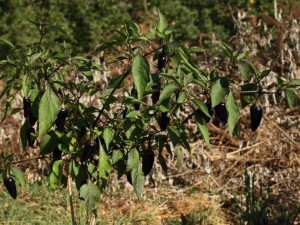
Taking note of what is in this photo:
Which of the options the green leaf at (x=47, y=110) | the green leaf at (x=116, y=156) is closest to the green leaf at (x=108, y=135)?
the green leaf at (x=116, y=156)

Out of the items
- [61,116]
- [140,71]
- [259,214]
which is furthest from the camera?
[259,214]

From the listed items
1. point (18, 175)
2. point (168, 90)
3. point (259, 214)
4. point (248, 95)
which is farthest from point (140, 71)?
point (259, 214)

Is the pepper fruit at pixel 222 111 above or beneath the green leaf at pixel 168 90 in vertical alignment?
beneath

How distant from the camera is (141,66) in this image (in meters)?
2.08

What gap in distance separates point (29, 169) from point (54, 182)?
2505mm

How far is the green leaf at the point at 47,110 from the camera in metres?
2.10

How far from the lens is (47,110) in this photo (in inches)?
83.1

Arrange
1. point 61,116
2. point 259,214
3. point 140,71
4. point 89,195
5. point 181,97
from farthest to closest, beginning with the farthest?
point 259,214 → point 89,195 → point 61,116 → point 181,97 → point 140,71

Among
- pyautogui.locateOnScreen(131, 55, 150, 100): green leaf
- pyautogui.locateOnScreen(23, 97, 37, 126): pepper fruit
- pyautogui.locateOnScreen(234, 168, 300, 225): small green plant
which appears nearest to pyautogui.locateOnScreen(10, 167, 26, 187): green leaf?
pyautogui.locateOnScreen(23, 97, 37, 126): pepper fruit

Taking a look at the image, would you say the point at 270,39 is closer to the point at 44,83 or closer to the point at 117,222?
the point at 117,222

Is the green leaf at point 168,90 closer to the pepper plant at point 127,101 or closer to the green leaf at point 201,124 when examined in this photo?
the pepper plant at point 127,101

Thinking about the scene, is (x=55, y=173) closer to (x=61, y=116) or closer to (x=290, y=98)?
(x=61, y=116)

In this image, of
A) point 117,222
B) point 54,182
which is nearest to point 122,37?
point 54,182

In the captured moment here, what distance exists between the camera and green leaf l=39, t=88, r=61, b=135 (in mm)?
2100
